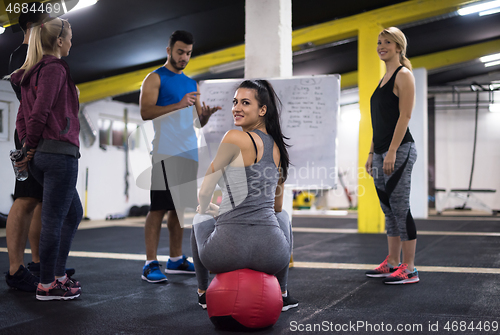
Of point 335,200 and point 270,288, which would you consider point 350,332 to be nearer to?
point 270,288

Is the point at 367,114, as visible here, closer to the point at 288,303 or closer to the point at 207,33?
the point at 207,33

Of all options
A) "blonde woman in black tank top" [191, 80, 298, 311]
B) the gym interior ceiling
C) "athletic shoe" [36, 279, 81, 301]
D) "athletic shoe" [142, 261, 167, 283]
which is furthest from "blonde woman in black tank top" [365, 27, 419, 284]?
the gym interior ceiling

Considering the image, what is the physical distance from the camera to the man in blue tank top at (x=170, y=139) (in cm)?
259

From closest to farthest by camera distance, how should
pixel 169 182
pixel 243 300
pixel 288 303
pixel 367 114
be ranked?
pixel 243 300 < pixel 288 303 < pixel 169 182 < pixel 367 114

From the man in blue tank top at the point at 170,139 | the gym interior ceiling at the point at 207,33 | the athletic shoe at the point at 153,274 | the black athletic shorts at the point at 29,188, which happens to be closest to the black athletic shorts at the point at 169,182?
the man in blue tank top at the point at 170,139

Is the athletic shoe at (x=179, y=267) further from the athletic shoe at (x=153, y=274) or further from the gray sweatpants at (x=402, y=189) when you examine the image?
the gray sweatpants at (x=402, y=189)

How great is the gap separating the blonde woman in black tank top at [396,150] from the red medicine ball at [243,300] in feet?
3.58

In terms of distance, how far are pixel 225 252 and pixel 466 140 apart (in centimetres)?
1093

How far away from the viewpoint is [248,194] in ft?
5.22

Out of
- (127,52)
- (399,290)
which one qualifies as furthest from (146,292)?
(127,52)

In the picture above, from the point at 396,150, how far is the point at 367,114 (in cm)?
345

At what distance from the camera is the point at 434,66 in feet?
26.3

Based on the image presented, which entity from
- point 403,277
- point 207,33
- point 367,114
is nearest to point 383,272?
point 403,277

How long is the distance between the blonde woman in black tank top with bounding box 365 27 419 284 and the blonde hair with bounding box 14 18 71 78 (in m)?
1.75
